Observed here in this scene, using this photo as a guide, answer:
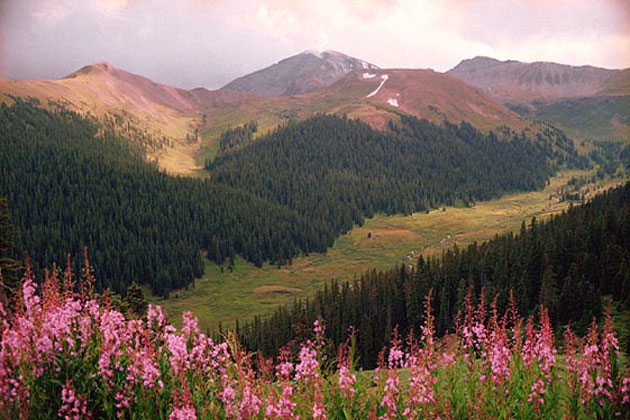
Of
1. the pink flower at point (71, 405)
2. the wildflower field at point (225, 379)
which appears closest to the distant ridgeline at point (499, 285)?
the wildflower field at point (225, 379)

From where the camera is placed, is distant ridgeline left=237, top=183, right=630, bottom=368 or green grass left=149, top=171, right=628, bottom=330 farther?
green grass left=149, top=171, right=628, bottom=330

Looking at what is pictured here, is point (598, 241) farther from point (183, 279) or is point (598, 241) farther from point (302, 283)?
point (183, 279)

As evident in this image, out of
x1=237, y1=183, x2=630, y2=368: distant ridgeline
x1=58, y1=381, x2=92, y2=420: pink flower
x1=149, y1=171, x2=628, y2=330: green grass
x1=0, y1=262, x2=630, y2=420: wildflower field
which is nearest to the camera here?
x1=58, y1=381, x2=92, y2=420: pink flower

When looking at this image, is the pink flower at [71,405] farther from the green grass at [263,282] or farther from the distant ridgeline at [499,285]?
the green grass at [263,282]

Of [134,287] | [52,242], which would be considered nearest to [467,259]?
[134,287]

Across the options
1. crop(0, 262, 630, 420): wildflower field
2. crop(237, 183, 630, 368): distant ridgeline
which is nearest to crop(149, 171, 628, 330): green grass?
crop(237, 183, 630, 368): distant ridgeline

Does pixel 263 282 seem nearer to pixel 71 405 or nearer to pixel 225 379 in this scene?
pixel 71 405

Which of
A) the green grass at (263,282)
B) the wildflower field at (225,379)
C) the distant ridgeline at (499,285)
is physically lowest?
the green grass at (263,282)

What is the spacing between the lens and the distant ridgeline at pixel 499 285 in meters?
57.3

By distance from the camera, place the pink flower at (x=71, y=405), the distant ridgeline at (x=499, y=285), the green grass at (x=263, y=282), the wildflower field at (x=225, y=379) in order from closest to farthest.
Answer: the pink flower at (x=71, y=405)
the wildflower field at (x=225, y=379)
the distant ridgeline at (x=499, y=285)
the green grass at (x=263, y=282)

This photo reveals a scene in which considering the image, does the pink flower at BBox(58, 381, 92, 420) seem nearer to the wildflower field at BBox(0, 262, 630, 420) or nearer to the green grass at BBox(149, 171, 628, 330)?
the wildflower field at BBox(0, 262, 630, 420)

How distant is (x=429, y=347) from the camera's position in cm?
1007

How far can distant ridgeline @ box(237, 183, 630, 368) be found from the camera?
57312 mm

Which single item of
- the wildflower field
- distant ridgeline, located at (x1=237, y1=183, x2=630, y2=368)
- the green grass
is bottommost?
the green grass
